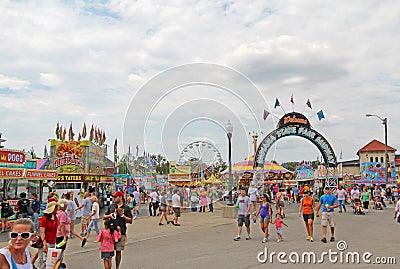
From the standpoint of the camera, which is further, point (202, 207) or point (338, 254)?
point (202, 207)

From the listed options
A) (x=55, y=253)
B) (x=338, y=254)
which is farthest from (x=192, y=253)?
(x=55, y=253)

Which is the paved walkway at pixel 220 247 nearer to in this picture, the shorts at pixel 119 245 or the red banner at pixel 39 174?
the shorts at pixel 119 245

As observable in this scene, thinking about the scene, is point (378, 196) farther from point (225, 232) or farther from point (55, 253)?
point (55, 253)

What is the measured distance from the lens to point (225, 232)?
14.8m

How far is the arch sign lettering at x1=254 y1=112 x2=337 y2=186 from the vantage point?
3250 centimetres

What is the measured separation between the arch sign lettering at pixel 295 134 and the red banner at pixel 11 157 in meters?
18.0

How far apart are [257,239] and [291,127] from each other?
20837 mm

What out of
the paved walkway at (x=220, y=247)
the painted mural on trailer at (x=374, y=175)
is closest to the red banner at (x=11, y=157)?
the paved walkway at (x=220, y=247)

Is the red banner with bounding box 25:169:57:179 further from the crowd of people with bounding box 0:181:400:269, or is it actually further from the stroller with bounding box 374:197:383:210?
the stroller with bounding box 374:197:383:210

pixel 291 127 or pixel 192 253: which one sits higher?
pixel 291 127

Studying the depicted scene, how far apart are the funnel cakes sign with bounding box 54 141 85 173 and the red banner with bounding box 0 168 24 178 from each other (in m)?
10.9

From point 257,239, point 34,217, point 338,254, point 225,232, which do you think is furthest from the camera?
point 225,232

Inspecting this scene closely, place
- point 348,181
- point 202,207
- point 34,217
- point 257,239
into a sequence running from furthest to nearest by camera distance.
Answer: point 348,181 < point 202,207 < point 34,217 < point 257,239

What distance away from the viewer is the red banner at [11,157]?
18.6 metres
